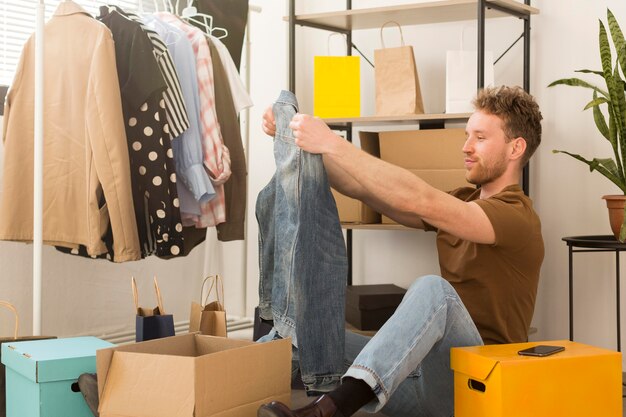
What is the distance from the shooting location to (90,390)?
5.90 feet

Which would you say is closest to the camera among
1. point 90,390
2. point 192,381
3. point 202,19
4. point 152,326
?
point 192,381

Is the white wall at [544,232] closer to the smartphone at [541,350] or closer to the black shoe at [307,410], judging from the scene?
the smartphone at [541,350]

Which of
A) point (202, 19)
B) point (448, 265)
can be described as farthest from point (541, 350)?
point (202, 19)

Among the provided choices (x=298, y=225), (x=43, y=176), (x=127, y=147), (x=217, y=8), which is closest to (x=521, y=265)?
(x=298, y=225)

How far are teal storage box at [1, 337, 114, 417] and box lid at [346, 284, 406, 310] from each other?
1.28 meters

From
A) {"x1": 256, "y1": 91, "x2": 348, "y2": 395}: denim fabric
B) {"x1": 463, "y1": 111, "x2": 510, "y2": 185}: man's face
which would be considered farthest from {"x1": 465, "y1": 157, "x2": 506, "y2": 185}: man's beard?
{"x1": 256, "y1": 91, "x2": 348, "y2": 395}: denim fabric

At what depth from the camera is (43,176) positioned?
8.37 ft

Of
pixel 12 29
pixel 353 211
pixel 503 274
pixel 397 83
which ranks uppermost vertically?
pixel 12 29

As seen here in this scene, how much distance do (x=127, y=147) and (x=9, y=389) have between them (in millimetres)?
860

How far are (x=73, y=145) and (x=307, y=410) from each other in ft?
4.61

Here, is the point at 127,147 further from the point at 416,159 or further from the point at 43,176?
the point at 416,159

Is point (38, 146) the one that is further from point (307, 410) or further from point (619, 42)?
point (619, 42)

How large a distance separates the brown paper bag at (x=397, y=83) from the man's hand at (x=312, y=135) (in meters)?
1.24

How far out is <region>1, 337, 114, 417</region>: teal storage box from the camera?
1841mm
